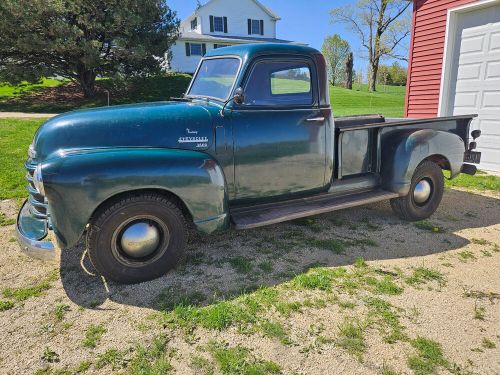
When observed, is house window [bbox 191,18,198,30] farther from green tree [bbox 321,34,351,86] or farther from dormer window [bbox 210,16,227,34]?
green tree [bbox 321,34,351,86]

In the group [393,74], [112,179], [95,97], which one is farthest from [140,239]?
[393,74]

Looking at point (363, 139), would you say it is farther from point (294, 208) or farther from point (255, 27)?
point (255, 27)

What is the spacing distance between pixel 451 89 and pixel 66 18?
54.5ft

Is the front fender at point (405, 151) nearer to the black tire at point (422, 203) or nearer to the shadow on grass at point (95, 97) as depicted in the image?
the black tire at point (422, 203)

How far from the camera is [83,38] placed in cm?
1695

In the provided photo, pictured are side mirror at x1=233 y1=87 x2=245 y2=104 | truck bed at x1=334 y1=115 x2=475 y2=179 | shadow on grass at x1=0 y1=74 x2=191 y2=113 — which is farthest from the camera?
shadow on grass at x1=0 y1=74 x2=191 y2=113

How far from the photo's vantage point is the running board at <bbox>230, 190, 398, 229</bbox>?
3640 mm

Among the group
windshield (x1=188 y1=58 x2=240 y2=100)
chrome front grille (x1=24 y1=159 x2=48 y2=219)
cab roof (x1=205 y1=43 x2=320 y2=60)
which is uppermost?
cab roof (x1=205 y1=43 x2=320 y2=60)

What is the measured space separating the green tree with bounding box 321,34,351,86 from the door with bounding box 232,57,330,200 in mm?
46304

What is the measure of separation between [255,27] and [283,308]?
34.2m

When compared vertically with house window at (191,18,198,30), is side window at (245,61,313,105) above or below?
below

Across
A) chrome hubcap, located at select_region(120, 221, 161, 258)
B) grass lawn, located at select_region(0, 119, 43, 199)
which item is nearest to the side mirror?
chrome hubcap, located at select_region(120, 221, 161, 258)

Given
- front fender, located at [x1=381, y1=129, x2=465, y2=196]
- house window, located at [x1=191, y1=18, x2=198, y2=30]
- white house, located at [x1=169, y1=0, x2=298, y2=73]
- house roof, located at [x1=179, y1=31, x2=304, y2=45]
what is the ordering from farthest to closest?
1. house window, located at [x1=191, y1=18, x2=198, y2=30]
2. white house, located at [x1=169, y1=0, x2=298, y2=73]
3. house roof, located at [x1=179, y1=31, x2=304, y2=45]
4. front fender, located at [x1=381, y1=129, x2=465, y2=196]

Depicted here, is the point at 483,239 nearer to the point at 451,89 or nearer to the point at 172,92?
the point at 451,89
